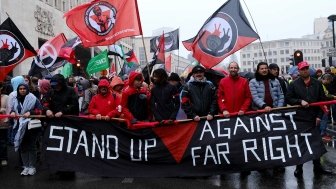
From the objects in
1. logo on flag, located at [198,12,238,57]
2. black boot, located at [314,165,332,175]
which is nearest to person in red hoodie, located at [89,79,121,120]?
logo on flag, located at [198,12,238,57]

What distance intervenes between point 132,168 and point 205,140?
1179mm

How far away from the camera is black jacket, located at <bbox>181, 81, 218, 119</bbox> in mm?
7215

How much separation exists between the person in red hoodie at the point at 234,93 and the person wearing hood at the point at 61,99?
2.41 meters

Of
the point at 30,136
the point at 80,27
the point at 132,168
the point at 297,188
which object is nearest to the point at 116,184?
the point at 132,168

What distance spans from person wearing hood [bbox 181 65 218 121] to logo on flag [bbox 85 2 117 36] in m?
2.68

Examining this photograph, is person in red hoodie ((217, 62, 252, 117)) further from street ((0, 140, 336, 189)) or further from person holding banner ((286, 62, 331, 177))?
street ((0, 140, 336, 189))

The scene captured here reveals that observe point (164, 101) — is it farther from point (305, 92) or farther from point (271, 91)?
point (305, 92)

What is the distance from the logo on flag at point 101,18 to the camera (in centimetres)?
918

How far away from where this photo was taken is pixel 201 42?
8586mm

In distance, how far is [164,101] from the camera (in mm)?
7152

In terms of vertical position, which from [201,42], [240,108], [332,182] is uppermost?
[201,42]

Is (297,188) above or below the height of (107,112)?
below

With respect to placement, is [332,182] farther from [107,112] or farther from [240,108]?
[107,112]

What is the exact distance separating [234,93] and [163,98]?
1.11 m
